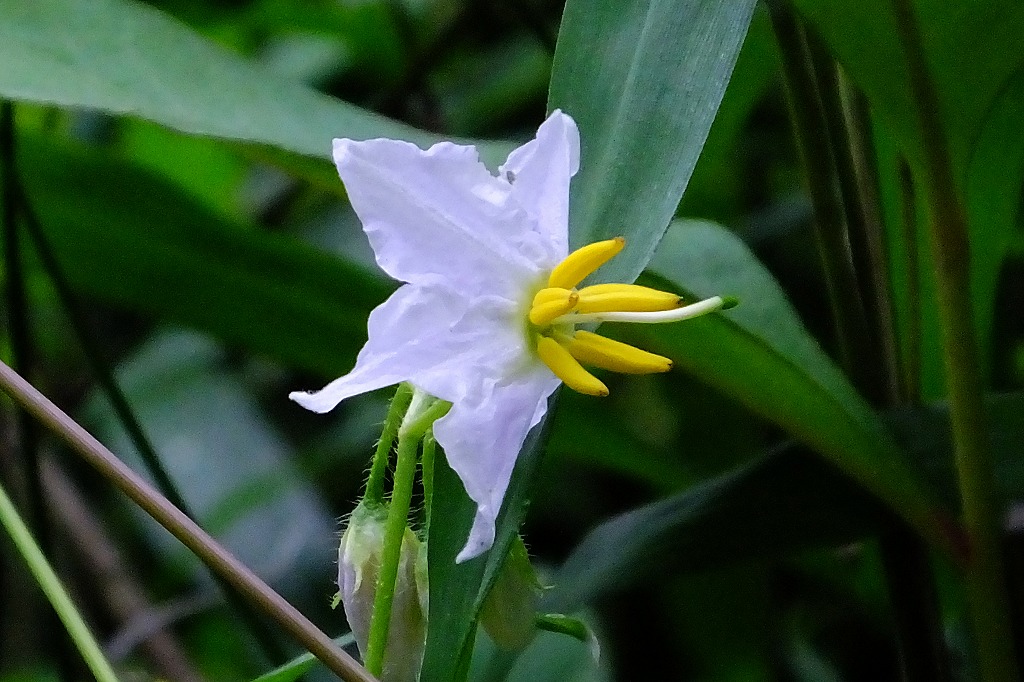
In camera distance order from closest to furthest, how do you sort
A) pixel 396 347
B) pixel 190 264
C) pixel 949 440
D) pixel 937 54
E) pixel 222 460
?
1. pixel 396 347
2. pixel 937 54
3. pixel 949 440
4. pixel 190 264
5. pixel 222 460

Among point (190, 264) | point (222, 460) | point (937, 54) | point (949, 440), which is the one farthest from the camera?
point (222, 460)

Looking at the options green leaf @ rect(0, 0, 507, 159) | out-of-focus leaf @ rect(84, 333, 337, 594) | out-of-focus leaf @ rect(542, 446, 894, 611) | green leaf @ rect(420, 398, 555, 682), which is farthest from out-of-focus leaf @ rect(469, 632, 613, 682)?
out-of-focus leaf @ rect(84, 333, 337, 594)

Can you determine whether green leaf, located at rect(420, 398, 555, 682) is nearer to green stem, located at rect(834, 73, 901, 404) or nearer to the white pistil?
the white pistil

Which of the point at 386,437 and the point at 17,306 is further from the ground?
the point at 17,306

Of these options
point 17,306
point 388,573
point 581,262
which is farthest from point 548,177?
point 17,306

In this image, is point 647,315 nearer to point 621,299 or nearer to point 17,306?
point 621,299

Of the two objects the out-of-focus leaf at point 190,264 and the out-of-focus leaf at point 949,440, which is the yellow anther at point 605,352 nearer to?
the out-of-focus leaf at point 949,440

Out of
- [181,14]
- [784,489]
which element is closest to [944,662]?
[784,489]
